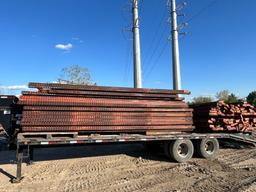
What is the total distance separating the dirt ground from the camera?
7.28 meters

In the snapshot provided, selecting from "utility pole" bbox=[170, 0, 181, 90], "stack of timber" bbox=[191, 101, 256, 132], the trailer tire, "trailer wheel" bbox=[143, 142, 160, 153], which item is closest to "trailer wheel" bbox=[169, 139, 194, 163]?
the trailer tire

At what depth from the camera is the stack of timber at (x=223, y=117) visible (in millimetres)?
12220

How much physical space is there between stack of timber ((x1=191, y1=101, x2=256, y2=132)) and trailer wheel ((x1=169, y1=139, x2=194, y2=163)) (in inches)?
82.2

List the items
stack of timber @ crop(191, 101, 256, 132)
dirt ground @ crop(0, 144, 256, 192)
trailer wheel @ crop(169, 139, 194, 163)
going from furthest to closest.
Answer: stack of timber @ crop(191, 101, 256, 132)
trailer wheel @ crop(169, 139, 194, 163)
dirt ground @ crop(0, 144, 256, 192)

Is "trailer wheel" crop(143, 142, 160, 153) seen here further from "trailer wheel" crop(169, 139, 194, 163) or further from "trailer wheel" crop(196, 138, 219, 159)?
"trailer wheel" crop(196, 138, 219, 159)

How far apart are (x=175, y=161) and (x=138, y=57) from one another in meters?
11.0

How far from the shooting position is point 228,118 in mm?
12641

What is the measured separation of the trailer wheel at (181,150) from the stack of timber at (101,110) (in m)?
0.69

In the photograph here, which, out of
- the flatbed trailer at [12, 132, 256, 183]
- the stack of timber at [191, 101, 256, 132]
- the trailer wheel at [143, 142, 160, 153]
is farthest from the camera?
the stack of timber at [191, 101, 256, 132]

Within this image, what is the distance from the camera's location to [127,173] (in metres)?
8.69

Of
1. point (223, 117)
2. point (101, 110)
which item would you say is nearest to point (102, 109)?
point (101, 110)

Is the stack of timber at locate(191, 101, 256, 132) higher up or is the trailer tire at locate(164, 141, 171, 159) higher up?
the stack of timber at locate(191, 101, 256, 132)

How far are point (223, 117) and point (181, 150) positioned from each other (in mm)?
3131

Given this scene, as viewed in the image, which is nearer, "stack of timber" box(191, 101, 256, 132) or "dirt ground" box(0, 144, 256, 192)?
"dirt ground" box(0, 144, 256, 192)
